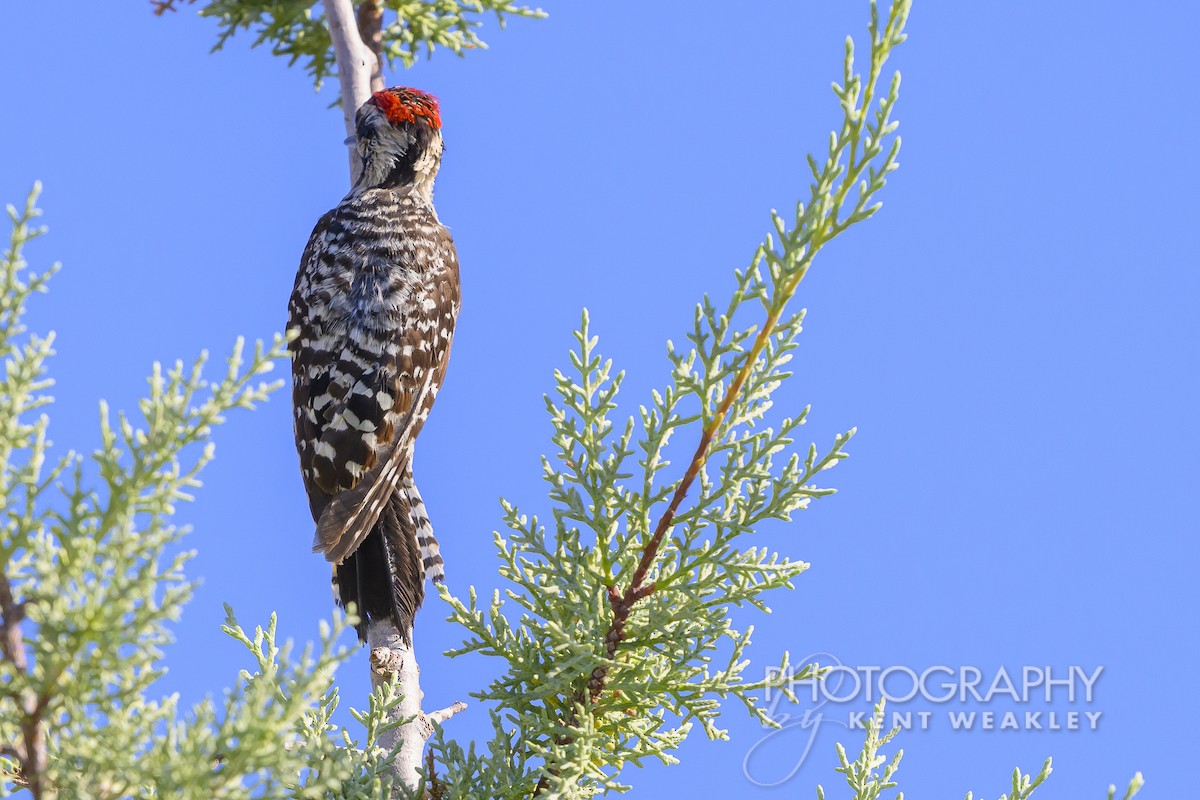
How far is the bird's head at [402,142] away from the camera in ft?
20.6

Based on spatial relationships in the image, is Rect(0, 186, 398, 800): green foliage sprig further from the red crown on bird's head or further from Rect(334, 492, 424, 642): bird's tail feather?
the red crown on bird's head

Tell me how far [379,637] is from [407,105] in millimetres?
3205

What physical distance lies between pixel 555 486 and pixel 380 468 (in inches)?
58.9

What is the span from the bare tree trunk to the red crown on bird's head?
10.4 inches

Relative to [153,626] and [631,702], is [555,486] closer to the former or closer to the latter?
[631,702]

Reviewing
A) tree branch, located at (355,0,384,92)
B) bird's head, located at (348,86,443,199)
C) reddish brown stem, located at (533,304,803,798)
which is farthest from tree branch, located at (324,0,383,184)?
reddish brown stem, located at (533,304,803,798)

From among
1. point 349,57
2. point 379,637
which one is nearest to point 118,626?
point 379,637

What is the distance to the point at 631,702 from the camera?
3508mm

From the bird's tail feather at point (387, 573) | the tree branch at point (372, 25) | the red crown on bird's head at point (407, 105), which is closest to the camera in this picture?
the bird's tail feather at point (387, 573)

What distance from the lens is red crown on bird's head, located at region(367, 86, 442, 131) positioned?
6.27m

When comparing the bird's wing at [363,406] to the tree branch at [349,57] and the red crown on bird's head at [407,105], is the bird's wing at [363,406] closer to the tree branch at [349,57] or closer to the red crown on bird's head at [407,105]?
the tree branch at [349,57]

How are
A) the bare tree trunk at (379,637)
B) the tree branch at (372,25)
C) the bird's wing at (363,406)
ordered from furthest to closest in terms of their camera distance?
the tree branch at (372,25), the bird's wing at (363,406), the bare tree trunk at (379,637)

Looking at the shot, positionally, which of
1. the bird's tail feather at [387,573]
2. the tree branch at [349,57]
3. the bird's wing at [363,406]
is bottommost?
the bird's tail feather at [387,573]

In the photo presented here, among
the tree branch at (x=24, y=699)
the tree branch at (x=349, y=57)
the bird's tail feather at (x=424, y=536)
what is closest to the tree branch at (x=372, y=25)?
the tree branch at (x=349, y=57)
